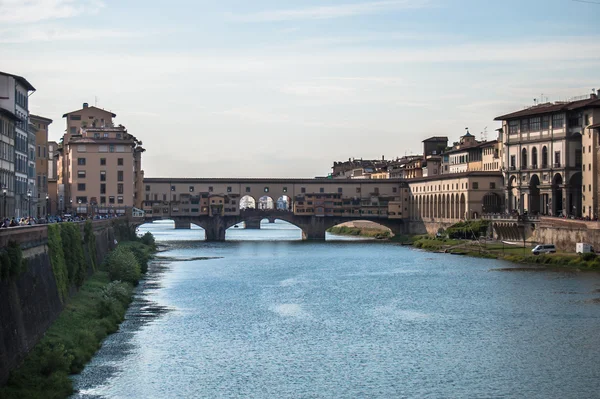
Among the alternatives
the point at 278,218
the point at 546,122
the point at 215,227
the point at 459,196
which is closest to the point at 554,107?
the point at 546,122

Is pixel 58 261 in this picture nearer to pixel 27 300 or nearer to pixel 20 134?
pixel 27 300

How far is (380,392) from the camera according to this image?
28859 mm

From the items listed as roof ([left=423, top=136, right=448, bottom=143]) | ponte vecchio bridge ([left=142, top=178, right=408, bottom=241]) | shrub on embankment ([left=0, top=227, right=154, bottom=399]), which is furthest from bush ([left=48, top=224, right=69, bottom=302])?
roof ([left=423, top=136, right=448, bottom=143])

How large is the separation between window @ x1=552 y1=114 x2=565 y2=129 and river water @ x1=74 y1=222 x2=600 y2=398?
2737 cm

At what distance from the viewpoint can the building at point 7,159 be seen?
54.2m

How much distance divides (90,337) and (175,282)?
25.8 m

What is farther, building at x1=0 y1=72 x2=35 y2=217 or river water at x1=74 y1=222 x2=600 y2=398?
building at x1=0 y1=72 x2=35 y2=217

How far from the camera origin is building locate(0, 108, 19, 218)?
2135 inches

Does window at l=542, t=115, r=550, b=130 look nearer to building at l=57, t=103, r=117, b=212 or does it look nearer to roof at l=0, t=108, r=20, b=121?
building at l=57, t=103, r=117, b=212

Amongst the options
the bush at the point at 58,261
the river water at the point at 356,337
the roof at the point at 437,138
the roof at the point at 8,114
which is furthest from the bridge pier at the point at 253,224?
the bush at the point at 58,261

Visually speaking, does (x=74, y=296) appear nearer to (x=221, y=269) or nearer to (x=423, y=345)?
(x=423, y=345)

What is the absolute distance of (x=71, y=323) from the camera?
3444cm

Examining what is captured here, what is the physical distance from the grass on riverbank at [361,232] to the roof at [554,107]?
95.2 feet

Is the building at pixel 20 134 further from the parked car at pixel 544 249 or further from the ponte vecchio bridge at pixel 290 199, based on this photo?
the ponte vecchio bridge at pixel 290 199
